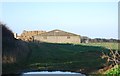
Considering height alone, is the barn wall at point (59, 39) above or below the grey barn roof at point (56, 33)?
below

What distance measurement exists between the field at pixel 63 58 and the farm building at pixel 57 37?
3.19 feet

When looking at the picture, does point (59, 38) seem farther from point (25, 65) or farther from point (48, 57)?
point (25, 65)

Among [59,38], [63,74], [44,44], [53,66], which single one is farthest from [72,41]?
[63,74]

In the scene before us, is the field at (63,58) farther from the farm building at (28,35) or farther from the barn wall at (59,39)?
the barn wall at (59,39)

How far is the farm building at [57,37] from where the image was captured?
25.9 m

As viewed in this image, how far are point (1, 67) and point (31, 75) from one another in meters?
1.59

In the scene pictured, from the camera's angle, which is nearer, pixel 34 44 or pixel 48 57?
pixel 48 57

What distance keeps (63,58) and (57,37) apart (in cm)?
872

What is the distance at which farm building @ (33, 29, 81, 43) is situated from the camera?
2592 centimetres

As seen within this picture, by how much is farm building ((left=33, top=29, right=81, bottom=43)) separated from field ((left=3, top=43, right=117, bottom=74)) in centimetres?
97

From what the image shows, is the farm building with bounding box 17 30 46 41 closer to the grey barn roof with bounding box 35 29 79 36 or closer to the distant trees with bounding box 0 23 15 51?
the grey barn roof with bounding box 35 29 79 36

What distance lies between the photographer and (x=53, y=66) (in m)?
17.1

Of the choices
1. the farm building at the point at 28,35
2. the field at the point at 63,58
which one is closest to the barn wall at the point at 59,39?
the farm building at the point at 28,35

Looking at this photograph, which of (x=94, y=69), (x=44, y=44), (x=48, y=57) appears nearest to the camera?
(x=94, y=69)
